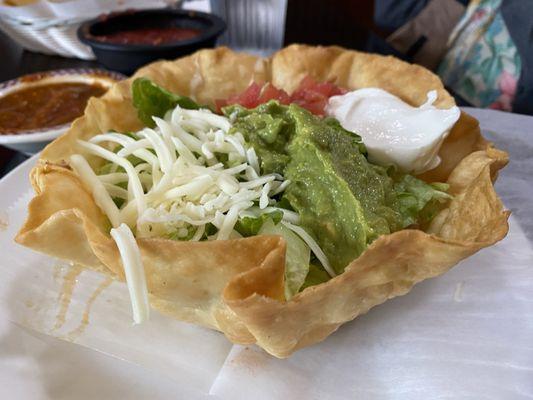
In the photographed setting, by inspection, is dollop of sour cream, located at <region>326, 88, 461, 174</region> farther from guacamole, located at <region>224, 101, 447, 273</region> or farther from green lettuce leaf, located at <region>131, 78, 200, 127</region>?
green lettuce leaf, located at <region>131, 78, 200, 127</region>

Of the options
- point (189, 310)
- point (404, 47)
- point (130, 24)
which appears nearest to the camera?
point (189, 310)

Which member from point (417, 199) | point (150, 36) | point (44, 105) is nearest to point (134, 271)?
point (417, 199)

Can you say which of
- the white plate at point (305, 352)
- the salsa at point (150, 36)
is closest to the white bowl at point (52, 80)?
the salsa at point (150, 36)

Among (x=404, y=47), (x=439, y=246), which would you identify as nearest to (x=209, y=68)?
(x=439, y=246)

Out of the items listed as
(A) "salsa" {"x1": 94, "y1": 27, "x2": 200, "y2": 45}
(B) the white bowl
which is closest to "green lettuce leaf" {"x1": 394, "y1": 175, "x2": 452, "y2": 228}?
(B) the white bowl

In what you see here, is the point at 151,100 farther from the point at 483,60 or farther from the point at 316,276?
the point at 483,60

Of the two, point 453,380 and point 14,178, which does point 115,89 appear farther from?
point 453,380
